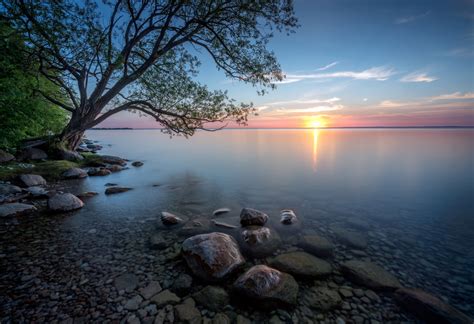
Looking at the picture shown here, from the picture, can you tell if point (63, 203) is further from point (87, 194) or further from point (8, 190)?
point (8, 190)

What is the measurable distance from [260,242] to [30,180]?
45.1 ft

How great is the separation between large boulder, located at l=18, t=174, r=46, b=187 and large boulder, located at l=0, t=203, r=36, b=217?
471cm

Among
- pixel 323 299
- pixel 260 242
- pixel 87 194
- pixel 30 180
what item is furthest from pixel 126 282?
pixel 30 180

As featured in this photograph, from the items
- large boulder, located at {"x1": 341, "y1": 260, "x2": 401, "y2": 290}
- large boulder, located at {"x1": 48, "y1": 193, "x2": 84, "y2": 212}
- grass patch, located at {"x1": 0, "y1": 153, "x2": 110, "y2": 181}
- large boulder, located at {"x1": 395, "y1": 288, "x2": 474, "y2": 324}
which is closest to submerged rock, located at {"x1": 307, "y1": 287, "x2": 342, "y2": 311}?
large boulder, located at {"x1": 341, "y1": 260, "x2": 401, "y2": 290}

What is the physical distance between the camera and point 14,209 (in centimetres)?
757

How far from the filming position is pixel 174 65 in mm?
15773

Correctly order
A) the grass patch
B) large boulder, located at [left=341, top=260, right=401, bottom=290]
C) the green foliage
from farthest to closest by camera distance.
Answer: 1. the grass patch
2. the green foliage
3. large boulder, located at [left=341, top=260, right=401, bottom=290]

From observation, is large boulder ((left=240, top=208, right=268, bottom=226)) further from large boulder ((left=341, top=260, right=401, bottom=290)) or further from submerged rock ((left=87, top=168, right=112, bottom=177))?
submerged rock ((left=87, top=168, right=112, bottom=177))

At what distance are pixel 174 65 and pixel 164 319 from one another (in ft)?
54.0

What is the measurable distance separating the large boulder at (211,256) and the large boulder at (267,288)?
60 cm

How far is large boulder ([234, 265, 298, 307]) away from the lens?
3818mm

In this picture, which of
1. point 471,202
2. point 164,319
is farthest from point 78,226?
point 471,202

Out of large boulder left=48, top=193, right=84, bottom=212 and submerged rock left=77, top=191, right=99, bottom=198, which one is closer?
large boulder left=48, top=193, right=84, bottom=212

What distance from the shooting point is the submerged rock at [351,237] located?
655 centimetres
